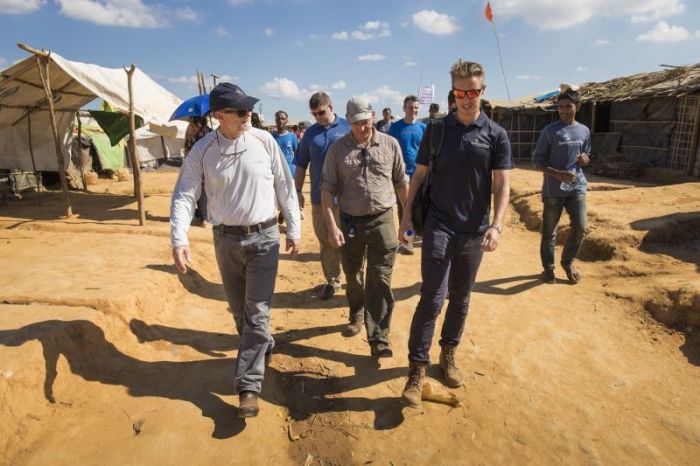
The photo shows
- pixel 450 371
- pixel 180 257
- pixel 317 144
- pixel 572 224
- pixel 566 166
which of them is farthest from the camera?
pixel 572 224

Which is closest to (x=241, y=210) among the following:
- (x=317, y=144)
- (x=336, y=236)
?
(x=336, y=236)

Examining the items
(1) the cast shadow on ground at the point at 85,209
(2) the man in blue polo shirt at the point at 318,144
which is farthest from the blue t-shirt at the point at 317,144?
(1) the cast shadow on ground at the point at 85,209

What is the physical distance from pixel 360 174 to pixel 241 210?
1053 millimetres

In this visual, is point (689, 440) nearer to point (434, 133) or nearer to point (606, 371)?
point (606, 371)

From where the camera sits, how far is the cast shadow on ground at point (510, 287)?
16.4 feet

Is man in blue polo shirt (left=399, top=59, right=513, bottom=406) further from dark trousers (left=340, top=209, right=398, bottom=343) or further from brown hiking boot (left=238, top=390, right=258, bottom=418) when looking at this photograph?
brown hiking boot (left=238, top=390, right=258, bottom=418)

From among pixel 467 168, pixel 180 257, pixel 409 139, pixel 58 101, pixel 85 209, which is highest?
pixel 58 101

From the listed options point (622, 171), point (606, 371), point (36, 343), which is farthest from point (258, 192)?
point (622, 171)

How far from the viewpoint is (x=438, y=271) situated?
2.88 meters

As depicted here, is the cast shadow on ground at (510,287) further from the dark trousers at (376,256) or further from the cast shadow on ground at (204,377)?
the cast shadow on ground at (204,377)

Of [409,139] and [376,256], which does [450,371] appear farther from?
[409,139]

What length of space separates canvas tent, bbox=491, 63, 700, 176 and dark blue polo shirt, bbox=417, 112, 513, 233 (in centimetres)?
1293

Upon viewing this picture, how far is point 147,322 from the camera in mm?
4152

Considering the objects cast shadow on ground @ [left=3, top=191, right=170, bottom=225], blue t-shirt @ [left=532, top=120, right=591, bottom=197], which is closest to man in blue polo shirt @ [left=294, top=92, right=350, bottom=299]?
A: blue t-shirt @ [left=532, top=120, right=591, bottom=197]
